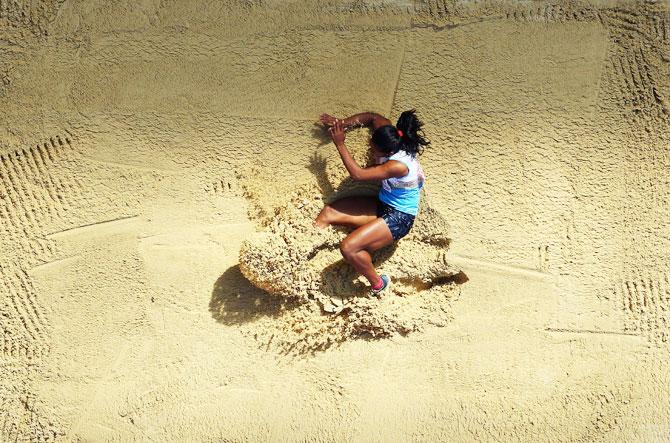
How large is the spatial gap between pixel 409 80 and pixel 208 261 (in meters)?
1.29

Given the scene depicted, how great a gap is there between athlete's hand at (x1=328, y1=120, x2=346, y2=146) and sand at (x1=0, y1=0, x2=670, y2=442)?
0.40 ft

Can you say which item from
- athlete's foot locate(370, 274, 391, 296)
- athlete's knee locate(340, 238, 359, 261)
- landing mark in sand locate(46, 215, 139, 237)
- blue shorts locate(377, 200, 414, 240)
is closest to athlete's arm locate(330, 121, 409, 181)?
blue shorts locate(377, 200, 414, 240)

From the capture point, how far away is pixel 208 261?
10.7ft

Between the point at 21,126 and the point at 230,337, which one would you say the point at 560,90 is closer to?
the point at 230,337

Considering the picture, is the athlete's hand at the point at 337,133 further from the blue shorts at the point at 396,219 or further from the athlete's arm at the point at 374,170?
the blue shorts at the point at 396,219

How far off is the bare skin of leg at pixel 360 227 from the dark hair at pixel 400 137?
338 millimetres

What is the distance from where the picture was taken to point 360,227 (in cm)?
311

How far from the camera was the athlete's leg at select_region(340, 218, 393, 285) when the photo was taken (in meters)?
3.04

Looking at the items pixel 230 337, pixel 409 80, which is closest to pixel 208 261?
pixel 230 337

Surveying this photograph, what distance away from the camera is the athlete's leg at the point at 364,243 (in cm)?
304

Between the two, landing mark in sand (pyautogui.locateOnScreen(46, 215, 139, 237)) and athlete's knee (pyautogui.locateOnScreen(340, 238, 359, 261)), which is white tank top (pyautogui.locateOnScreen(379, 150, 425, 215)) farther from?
landing mark in sand (pyautogui.locateOnScreen(46, 215, 139, 237))

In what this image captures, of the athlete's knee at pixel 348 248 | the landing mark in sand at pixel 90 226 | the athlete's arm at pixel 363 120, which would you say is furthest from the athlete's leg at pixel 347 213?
the landing mark in sand at pixel 90 226

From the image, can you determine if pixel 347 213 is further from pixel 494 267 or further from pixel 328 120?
pixel 494 267

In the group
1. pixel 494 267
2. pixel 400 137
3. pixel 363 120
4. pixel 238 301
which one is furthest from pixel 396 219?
pixel 238 301
